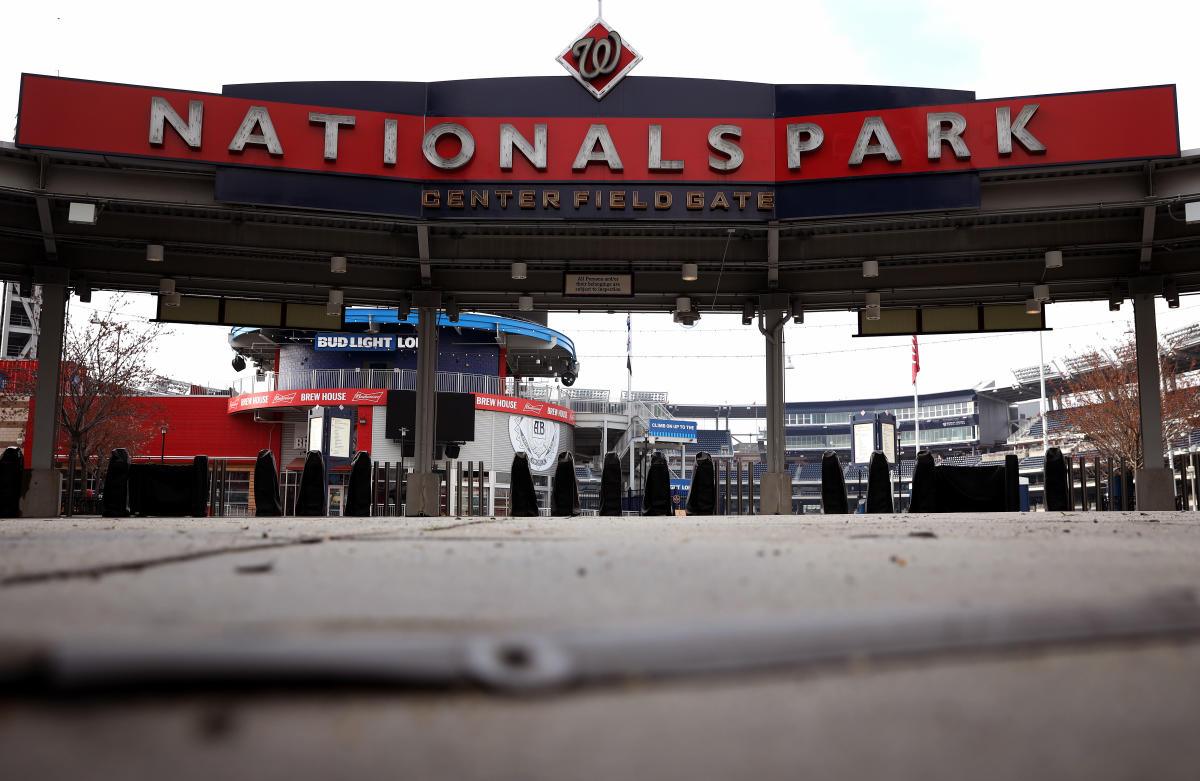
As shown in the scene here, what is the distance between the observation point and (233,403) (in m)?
45.6

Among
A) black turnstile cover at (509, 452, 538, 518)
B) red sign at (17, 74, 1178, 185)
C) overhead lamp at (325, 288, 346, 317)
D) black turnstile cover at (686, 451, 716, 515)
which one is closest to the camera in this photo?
red sign at (17, 74, 1178, 185)

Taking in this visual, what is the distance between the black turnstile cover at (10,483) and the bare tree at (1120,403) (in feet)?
111

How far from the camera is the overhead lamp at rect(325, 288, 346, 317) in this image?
18.2m

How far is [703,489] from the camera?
54.5 ft

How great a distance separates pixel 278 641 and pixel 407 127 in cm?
1451

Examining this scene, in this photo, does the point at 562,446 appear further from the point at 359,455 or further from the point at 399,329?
the point at 359,455

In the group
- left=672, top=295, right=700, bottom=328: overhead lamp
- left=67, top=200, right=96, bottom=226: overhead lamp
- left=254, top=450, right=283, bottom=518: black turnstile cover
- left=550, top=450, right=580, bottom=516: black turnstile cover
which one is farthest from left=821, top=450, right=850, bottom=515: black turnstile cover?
left=67, top=200, right=96, bottom=226: overhead lamp

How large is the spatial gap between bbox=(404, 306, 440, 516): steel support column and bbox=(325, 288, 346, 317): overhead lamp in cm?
158

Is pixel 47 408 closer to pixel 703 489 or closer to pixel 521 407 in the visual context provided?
pixel 703 489

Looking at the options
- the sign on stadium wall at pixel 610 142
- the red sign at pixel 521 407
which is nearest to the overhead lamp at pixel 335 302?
the sign on stadium wall at pixel 610 142

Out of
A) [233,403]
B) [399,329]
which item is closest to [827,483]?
[399,329]

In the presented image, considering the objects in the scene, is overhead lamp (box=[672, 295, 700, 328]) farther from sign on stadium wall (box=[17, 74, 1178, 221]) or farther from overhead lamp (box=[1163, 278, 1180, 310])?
overhead lamp (box=[1163, 278, 1180, 310])

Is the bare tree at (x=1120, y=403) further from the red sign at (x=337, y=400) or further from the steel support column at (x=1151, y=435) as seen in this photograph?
the red sign at (x=337, y=400)

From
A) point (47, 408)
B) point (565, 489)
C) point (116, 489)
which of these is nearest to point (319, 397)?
point (47, 408)
